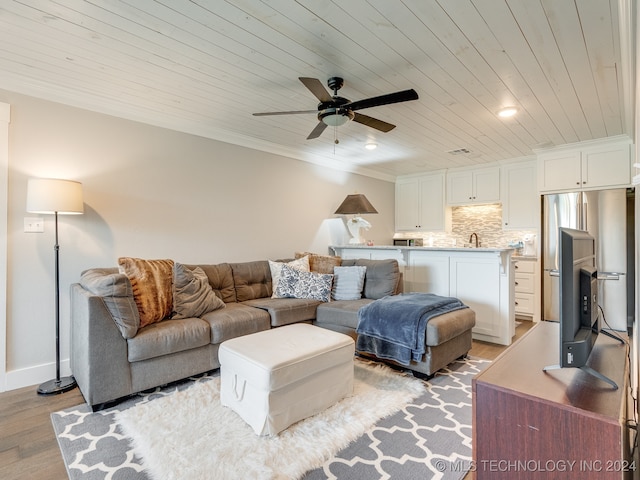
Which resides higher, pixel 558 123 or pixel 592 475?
pixel 558 123

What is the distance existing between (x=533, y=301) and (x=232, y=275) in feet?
13.4

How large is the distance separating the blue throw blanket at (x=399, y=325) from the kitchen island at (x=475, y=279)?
75 centimetres

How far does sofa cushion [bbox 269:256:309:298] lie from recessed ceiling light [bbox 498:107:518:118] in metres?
2.51

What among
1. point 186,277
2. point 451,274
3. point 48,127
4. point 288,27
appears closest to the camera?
point 288,27

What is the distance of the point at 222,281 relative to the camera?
346 cm

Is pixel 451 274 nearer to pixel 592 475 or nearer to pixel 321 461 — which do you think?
pixel 321 461

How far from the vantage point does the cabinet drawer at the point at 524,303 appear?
4.65m

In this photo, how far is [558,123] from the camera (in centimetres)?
344

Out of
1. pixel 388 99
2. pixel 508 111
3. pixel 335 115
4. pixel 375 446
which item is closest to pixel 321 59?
pixel 335 115

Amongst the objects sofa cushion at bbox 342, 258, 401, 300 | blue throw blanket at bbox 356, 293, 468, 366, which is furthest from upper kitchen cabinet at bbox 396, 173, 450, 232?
blue throw blanket at bbox 356, 293, 468, 366

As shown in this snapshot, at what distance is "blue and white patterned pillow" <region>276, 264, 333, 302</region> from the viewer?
357 cm

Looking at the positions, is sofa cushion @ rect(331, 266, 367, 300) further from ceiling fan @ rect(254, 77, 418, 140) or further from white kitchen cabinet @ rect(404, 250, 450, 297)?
ceiling fan @ rect(254, 77, 418, 140)

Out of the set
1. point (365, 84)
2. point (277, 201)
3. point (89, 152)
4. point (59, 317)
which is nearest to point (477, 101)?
point (365, 84)

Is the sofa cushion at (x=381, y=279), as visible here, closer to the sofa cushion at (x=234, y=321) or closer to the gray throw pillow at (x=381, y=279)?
the gray throw pillow at (x=381, y=279)
